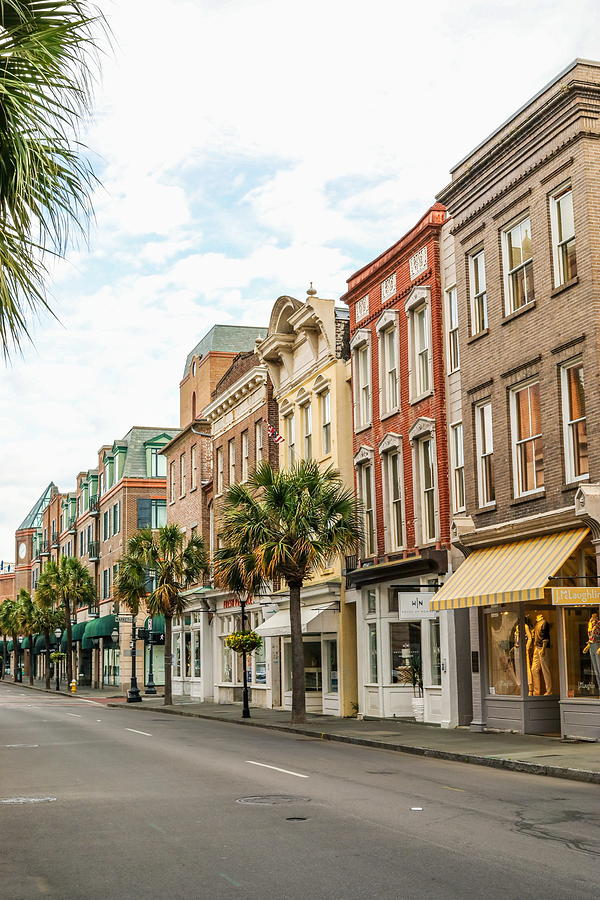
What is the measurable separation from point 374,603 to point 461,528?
281 inches

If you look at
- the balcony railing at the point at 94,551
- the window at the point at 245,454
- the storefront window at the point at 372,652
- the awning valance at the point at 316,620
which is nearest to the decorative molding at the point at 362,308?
the awning valance at the point at 316,620

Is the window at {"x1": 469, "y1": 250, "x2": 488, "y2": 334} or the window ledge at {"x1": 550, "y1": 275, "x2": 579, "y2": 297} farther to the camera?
the window at {"x1": 469, "y1": 250, "x2": 488, "y2": 334}

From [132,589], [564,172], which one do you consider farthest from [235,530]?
[132,589]

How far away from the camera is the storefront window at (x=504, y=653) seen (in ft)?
76.7

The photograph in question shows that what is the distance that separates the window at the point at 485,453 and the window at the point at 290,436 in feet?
44.0

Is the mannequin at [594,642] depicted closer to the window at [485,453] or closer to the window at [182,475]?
the window at [485,453]

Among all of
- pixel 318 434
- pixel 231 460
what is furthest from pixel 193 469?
pixel 318 434

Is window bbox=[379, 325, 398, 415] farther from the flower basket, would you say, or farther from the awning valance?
the flower basket

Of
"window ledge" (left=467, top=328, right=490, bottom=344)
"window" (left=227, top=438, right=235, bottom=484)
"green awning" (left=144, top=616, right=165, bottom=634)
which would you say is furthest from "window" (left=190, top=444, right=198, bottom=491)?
"window ledge" (left=467, top=328, right=490, bottom=344)

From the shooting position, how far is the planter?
92.6ft

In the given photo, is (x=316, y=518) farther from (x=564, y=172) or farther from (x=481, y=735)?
(x=564, y=172)

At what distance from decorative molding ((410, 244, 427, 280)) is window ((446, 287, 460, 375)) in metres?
1.48

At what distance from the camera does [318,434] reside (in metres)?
36.1

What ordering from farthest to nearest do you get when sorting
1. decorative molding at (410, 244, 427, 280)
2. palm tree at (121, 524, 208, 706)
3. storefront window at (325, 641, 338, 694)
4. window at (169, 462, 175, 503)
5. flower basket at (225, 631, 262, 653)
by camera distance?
window at (169, 462, 175, 503) → palm tree at (121, 524, 208, 706) → flower basket at (225, 631, 262, 653) → storefront window at (325, 641, 338, 694) → decorative molding at (410, 244, 427, 280)
